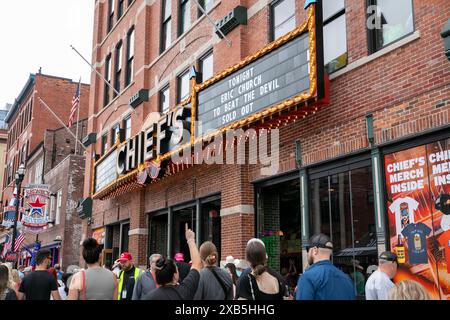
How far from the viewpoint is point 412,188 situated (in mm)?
8523

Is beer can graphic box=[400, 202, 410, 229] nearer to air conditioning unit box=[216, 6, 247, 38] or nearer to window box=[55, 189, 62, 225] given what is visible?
air conditioning unit box=[216, 6, 247, 38]

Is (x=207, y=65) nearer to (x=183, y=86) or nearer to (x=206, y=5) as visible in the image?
(x=183, y=86)

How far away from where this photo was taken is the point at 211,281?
545cm

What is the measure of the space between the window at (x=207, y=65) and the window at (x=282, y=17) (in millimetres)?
3022

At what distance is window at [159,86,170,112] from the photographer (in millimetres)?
Answer: 18062

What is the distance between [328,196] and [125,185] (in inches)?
376

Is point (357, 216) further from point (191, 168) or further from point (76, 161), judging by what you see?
point (76, 161)

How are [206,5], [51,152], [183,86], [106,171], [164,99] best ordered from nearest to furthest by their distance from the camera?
[206,5] → [183,86] → [164,99] → [106,171] → [51,152]

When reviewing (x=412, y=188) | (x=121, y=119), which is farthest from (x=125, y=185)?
(x=412, y=188)

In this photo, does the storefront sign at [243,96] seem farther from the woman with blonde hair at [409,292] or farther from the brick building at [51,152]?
the brick building at [51,152]

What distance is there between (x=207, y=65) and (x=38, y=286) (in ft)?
33.0

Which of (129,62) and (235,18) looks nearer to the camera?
(235,18)

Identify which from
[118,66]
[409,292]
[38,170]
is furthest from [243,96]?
[38,170]

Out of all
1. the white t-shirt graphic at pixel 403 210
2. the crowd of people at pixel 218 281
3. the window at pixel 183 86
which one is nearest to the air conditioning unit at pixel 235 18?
the window at pixel 183 86
